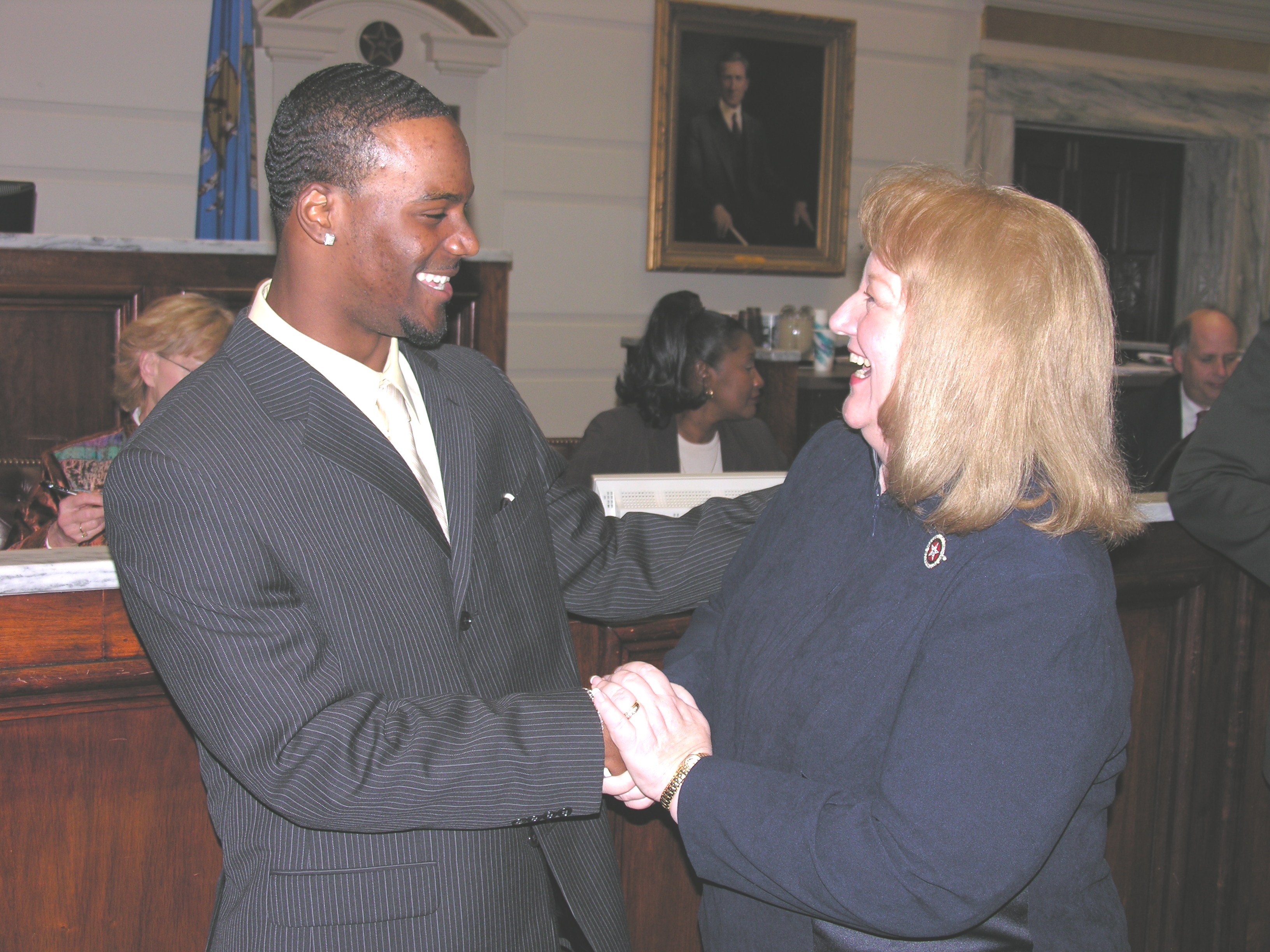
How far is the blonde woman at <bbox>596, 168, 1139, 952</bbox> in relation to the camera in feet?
3.44

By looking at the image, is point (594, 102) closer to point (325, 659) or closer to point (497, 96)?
point (497, 96)

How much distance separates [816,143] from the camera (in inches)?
244

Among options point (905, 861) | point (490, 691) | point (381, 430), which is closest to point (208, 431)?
point (381, 430)

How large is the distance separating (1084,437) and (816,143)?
5.42 meters

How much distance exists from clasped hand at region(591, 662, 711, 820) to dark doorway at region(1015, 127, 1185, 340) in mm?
6265

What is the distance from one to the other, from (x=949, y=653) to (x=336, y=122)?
3.27 ft

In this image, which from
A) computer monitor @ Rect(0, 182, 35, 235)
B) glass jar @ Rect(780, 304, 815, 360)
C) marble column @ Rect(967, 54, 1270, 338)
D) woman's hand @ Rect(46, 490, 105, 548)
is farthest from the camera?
marble column @ Rect(967, 54, 1270, 338)

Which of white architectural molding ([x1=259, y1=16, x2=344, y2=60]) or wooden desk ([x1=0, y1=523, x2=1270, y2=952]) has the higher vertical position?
white architectural molding ([x1=259, y1=16, x2=344, y2=60])

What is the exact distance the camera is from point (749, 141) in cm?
604

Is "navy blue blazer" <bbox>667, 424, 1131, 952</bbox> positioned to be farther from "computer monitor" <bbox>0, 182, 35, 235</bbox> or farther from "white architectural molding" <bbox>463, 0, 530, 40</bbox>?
"white architectural molding" <bbox>463, 0, 530, 40</bbox>

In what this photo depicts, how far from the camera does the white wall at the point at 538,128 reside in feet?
16.2

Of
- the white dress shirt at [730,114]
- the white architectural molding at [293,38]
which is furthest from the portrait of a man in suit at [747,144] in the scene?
the white architectural molding at [293,38]

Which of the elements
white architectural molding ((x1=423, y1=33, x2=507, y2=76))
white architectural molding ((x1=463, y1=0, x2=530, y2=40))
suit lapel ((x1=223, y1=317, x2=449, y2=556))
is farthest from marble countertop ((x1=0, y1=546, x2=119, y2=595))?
white architectural molding ((x1=463, y1=0, x2=530, y2=40))

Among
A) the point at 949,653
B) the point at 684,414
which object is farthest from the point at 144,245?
the point at 949,653
